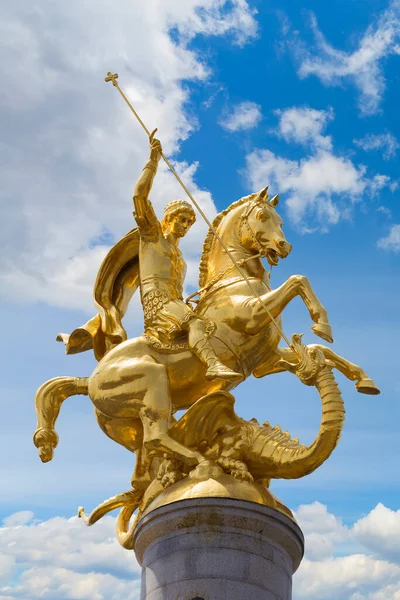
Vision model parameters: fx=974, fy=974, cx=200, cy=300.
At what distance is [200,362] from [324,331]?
193cm

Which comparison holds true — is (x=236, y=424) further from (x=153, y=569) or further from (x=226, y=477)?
(x=153, y=569)

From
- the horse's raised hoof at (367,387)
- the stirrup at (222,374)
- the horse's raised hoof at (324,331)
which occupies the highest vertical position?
the horse's raised hoof at (324,331)

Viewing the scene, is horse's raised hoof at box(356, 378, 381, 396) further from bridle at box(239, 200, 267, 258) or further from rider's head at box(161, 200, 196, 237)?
rider's head at box(161, 200, 196, 237)

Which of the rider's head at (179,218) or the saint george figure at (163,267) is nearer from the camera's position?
the saint george figure at (163,267)

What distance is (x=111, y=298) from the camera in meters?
16.8

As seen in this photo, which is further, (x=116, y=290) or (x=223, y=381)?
(x=116, y=290)

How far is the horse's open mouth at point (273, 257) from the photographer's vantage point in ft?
52.0

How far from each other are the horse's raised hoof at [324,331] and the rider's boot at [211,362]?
1.34m

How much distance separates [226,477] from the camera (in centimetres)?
1363

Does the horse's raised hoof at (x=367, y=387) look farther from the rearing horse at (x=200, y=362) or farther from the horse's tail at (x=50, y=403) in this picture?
the horse's tail at (x=50, y=403)

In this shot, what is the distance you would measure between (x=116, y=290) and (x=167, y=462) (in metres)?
3.89

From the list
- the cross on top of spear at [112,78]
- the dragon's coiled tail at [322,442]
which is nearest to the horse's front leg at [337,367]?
the dragon's coiled tail at [322,442]

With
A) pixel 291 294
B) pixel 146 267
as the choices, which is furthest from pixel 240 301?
pixel 146 267

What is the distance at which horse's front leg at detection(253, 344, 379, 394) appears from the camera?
1537cm
